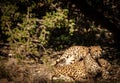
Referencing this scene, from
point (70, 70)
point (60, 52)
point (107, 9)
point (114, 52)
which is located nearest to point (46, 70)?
point (70, 70)

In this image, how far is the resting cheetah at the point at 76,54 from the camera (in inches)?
423

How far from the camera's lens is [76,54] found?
35.6ft

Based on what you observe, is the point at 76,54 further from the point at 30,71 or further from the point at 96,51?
the point at 30,71

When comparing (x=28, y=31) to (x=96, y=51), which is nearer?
(x=28, y=31)

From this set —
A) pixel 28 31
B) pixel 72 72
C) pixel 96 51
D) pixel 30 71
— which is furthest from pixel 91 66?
pixel 28 31

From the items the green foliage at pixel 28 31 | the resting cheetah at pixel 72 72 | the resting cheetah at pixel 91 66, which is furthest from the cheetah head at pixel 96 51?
the green foliage at pixel 28 31

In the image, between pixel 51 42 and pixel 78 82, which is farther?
pixel 51 42

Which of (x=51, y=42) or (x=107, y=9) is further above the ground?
(x=107, y=9)

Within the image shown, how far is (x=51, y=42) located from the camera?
1241 cm

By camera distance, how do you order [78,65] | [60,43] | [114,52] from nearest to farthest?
[78,65] → [114,52] → [60,43]

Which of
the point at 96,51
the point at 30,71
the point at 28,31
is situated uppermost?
the point at 28,31

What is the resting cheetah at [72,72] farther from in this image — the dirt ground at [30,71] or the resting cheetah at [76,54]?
the resting cheetah at [76,54]

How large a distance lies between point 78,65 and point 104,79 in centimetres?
87

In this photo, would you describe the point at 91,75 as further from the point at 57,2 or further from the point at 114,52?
the point at 57,2
